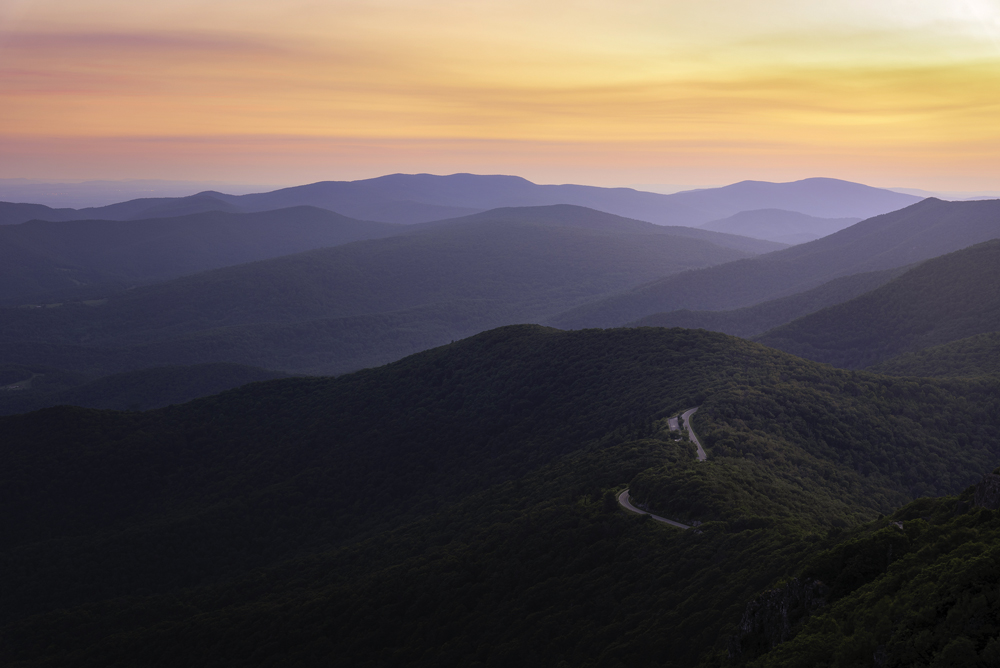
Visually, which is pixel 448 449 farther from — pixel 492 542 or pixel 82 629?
pixel 82 629

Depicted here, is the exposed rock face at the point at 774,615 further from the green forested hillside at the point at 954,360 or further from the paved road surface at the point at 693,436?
the green forested hillside at the point at 954,360

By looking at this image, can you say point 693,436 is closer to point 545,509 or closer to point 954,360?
point 545,509

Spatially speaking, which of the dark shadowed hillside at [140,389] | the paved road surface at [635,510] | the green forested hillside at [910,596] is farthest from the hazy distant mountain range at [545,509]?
the dark shadowed hillside at [140,389]

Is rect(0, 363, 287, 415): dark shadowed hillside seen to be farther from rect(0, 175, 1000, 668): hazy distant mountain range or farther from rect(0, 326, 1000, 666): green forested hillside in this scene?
rect(0, 326, 1000, 666): green forested hillside

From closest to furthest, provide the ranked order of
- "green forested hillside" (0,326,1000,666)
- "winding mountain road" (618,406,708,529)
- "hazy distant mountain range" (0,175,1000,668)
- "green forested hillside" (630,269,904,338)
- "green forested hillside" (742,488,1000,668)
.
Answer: "green forested hillside" (742,488,1000,668) → "hazy distant mountain range" (0,175,1000,668) → "green forested hillside" (0,326,1000,666) → "winding mountain road" (618,406,708,529) → "green forested hillside" (630,269,904,338)

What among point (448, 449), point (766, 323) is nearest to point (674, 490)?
point (448, 449)

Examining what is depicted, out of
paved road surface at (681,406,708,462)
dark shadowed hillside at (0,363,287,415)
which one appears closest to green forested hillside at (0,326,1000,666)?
paved road surface at (681,406,708,462)

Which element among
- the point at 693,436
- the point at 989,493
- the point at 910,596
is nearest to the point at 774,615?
the point at 910,596
